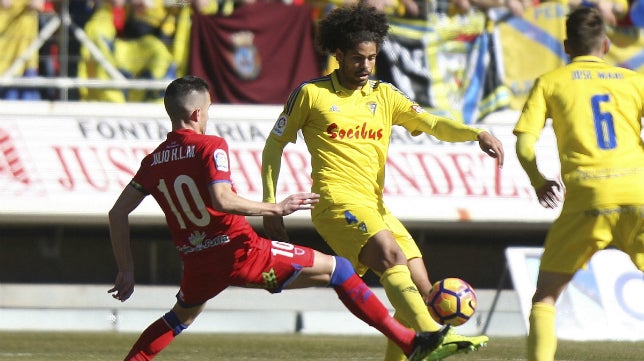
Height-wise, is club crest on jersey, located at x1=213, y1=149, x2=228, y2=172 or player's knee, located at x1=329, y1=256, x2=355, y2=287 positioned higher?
club crest on jersey, located at x1=213, y1=149, x2=228, y2=172

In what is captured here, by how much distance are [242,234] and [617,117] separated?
2.12m

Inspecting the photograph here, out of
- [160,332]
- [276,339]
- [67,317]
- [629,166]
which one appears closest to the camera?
[629,166]

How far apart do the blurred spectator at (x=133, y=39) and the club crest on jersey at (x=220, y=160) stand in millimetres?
10882

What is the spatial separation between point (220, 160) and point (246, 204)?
0.31m

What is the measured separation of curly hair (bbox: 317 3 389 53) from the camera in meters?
8.17

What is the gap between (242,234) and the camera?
23.7ft

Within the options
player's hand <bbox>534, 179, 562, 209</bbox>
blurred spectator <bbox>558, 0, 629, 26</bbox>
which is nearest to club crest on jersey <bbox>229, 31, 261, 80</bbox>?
blurred spectator <bbox>558, 0, 629, 26</bbox>

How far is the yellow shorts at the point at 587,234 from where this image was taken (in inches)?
268

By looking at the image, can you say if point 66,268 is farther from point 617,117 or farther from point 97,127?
point 617,117

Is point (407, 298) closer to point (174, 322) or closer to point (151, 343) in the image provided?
point (174, 322)

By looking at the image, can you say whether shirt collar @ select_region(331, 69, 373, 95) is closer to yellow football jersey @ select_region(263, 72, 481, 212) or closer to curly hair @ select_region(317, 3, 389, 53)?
yellow football jersey @ select_region(263, 72, 481, 212)

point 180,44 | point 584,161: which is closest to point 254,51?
point 180,44

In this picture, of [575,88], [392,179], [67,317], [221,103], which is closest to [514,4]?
[392,179]

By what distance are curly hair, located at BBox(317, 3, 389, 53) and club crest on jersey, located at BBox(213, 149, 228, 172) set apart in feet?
4.92
